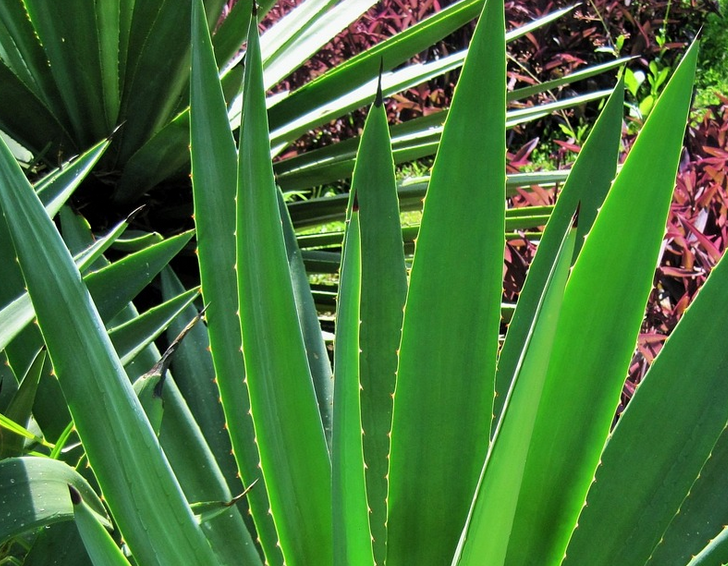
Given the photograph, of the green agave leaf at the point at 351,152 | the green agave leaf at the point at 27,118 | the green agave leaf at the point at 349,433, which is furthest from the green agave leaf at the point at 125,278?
the green agave leaf at the point at 351,152

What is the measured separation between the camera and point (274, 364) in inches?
28.6

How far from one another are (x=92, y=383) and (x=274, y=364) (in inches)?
6.9

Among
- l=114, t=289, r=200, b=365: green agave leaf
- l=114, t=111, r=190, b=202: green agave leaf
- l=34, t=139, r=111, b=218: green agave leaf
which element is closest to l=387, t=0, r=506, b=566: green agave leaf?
l=114, t=289, r=200, b=365: green agave leaf

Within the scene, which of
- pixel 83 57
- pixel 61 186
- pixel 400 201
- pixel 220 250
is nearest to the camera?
pixel 220 250

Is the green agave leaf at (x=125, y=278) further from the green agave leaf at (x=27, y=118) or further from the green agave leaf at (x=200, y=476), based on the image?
the green agave leaf at (x=27, y=118)

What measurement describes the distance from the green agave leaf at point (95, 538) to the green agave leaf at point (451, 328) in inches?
9.9

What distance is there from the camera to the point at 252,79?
714 mm

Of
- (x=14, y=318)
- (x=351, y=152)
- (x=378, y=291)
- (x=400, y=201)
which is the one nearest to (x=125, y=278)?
(x=14, y=318)

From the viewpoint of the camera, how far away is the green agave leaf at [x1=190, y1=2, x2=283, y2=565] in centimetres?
83

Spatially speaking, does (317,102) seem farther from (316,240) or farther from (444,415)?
(444,415)

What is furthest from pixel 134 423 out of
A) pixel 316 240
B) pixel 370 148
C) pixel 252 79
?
pixel 316 240

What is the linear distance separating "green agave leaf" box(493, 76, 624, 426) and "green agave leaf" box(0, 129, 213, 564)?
1.25ft

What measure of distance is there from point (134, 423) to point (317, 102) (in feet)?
4.25

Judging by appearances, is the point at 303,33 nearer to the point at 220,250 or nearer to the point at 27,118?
the point at 27,118
